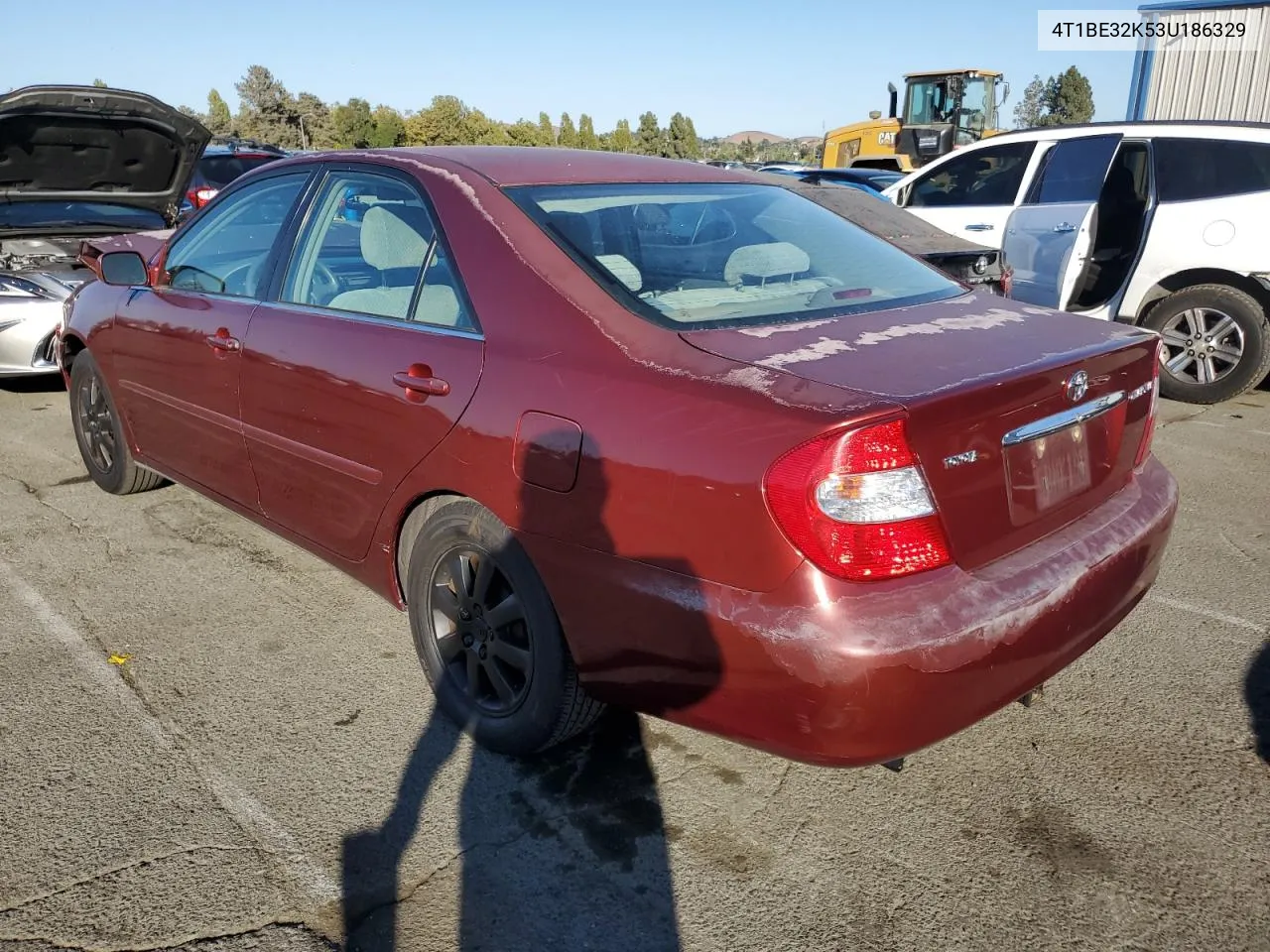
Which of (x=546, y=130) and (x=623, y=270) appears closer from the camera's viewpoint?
(x=623, y=270)

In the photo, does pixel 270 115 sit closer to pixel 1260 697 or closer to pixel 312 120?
pixel 312 120

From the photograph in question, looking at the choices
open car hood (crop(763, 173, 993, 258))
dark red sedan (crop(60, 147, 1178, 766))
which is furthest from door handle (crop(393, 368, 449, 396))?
open car hood (crop(763, 173, 993, 258))

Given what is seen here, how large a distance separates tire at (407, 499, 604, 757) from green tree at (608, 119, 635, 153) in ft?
170

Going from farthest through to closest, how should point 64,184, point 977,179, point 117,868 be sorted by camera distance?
1. point 977,179
2. point 64,184
3. point 117,868

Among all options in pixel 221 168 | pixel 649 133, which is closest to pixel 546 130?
pixel 649 133

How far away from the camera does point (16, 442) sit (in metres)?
5.90

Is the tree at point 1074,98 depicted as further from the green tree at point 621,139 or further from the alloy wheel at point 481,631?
the alloy wheel at point 481,631

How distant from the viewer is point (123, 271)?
13.5 ft

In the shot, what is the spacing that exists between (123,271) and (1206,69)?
12837 mm

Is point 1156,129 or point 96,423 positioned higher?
point 1156,129

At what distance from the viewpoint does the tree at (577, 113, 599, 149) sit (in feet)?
171

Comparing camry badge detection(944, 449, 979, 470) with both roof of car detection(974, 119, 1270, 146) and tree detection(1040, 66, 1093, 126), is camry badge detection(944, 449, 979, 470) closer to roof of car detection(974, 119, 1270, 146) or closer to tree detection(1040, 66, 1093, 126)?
roof of car detection(974, 119, 1270, 146)

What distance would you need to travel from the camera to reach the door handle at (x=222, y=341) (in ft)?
11.2

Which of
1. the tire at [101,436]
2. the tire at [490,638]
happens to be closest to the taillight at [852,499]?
the tire at [490,638]
